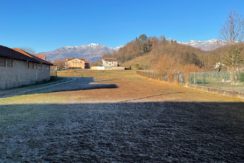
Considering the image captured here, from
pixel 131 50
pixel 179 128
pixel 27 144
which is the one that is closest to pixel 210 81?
pixel 179 128

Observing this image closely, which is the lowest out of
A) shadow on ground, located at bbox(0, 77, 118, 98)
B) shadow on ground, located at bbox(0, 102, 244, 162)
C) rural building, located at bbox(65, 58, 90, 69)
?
shadow on ground, located at bbox(0, 102, 244, 162)

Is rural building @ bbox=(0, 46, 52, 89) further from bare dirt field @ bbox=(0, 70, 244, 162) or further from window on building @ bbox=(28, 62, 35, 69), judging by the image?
bare dirt field @ bbox=(0, 70, 244, 162)

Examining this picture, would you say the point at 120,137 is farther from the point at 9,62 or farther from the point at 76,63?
the point at 76,63

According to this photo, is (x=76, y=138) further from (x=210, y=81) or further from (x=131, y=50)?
(x=131, y=50)

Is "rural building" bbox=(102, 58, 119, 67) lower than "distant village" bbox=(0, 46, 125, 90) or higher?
higher

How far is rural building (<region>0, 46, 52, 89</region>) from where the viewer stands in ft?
78.6

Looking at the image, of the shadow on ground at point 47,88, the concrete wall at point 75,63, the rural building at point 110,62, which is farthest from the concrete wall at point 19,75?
the concrete wall at point 75,63

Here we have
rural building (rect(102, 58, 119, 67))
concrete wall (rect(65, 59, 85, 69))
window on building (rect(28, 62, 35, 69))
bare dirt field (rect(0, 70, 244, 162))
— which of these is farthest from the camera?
concrete wall (rect(65, 59, 85, 69))

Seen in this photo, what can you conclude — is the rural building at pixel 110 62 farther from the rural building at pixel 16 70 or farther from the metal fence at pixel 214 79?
the metal fence at pixel 214 79

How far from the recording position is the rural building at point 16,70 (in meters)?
24.0

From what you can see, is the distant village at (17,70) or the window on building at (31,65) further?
the window on building at (31,65)

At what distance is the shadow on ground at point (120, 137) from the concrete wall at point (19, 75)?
1477 centimetres

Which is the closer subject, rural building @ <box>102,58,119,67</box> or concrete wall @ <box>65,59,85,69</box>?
rural building @ <box>102,58,119,67</box>

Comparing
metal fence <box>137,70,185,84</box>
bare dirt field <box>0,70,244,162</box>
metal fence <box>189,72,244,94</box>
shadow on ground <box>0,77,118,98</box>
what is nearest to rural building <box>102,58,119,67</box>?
metal fence <box>137,70,185,84</box>
